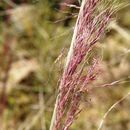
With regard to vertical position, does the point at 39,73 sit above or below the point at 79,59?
below

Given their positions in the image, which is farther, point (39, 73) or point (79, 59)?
point (39, 73)

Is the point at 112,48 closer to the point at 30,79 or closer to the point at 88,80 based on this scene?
the point at 30,79

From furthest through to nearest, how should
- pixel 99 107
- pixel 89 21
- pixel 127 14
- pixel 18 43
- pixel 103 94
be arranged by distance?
pixel 127 14 → pixel 18 43 → pixel 103 94 → pixel 99 107 → pixel 89 21

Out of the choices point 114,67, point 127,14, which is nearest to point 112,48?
point 114,67

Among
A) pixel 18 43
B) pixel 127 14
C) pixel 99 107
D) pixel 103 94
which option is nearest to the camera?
pixel 99 107

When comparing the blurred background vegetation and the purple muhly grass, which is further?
the blurred background vegetation

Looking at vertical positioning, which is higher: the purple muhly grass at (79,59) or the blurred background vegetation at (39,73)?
the purple muhly grass at (79,59)

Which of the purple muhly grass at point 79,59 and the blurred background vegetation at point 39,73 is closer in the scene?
the purple muhly grass at point 79,59

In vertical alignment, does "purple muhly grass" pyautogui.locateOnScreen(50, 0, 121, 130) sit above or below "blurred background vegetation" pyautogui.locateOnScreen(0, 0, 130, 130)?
above
